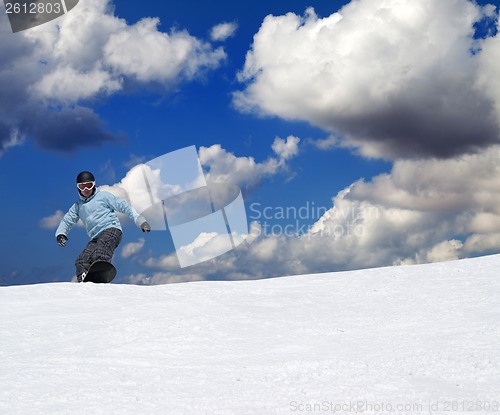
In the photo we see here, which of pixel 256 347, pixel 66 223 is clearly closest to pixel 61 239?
pixel 66 223

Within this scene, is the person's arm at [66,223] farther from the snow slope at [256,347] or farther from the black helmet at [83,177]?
the snow slope at [256,347]

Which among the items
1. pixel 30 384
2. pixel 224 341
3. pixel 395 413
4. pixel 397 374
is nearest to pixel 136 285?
pixel 224 341

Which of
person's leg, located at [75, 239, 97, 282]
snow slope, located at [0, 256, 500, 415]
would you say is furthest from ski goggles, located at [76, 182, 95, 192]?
snow slope, located at [0, 256, 500, 415]

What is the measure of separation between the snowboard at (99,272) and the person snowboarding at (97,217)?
0.50ft

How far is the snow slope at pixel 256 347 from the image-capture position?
12.4 ft

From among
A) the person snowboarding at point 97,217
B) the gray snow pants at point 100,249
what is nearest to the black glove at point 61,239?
the person snowboarding at point 97,217

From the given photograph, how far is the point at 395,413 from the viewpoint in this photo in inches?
138

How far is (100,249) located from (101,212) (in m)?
0.66

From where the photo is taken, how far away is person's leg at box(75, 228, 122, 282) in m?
8.74

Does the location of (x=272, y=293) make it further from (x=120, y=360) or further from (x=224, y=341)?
(x=120, y=360)

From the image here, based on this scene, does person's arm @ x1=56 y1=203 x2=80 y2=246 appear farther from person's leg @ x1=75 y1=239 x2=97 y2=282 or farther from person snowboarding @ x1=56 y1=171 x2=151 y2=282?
person's leg @ x1=75 y1=239 x2=97 y2=282

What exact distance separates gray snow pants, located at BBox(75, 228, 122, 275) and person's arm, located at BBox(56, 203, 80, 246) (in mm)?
581

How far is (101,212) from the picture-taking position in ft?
30.1

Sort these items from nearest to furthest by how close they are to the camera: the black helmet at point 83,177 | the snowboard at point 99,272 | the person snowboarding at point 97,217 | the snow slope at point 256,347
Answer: the snow slope at point 256,347
the snowboard at point 99,272
the person snowboarding at point 97,217
the black helmet at point 83,177
